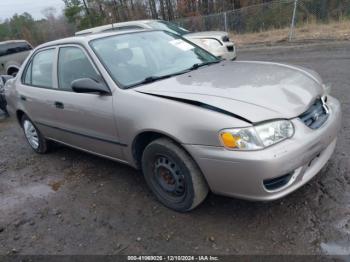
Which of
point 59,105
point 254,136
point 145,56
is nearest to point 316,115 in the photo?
point 254,136

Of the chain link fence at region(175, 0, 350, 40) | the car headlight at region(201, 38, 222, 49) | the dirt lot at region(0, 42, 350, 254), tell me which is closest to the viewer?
the dirt lot at region(0, 42, 350, 254)

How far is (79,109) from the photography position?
12.1 ft

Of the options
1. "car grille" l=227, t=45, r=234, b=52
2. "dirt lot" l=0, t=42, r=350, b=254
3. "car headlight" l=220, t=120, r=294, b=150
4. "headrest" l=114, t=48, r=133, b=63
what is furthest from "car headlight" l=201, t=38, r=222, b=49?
"car headlight" l=220, t=120, r=294, b=150

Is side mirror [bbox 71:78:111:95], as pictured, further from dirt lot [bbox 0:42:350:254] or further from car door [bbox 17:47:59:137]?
dirt lot [bbox 0:42:350:254]

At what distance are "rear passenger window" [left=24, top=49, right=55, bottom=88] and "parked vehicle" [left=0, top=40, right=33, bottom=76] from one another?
9379 mm

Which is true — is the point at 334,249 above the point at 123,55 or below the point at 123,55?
below

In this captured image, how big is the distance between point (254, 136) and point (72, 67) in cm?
244

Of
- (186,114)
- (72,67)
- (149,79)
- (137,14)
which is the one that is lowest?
(137,14)

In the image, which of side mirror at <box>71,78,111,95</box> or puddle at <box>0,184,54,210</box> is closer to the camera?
side mirror at <box>71,78,111,95</box>

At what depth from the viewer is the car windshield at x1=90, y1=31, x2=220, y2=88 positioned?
3463 millimetres

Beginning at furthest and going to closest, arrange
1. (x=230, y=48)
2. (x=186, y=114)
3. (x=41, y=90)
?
1. (x=230, y=48)
2. (x=41, y=90)
3. (x=186, y=114)

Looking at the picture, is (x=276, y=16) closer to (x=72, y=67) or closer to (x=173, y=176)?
Result: (x=72, y=67)

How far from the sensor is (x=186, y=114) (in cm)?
273

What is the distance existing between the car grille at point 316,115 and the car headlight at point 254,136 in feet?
1.01
